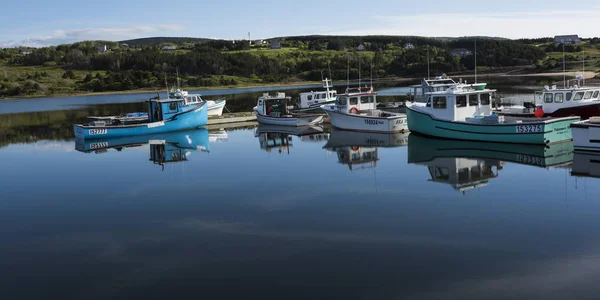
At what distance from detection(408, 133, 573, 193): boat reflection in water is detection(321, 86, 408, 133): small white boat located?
4.38 meters

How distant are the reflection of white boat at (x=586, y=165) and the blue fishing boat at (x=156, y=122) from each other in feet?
86.0

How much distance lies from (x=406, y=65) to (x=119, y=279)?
11816 centimetres

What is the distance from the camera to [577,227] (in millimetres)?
14188

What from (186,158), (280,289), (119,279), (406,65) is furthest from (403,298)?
(406,65)

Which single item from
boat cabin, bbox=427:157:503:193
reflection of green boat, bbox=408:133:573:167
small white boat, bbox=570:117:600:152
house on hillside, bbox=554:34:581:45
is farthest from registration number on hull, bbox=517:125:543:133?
house on hillside, bbox=554:34:581:45

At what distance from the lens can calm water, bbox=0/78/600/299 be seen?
1133 centimetres

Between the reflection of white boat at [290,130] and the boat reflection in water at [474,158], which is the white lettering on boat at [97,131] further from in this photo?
the boat reflection in water at [474,158]

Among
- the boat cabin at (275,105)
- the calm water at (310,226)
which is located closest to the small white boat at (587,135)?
the calm water at (310,226)

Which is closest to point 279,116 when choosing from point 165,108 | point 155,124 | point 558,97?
point 165,108

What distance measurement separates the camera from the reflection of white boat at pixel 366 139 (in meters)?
31.0

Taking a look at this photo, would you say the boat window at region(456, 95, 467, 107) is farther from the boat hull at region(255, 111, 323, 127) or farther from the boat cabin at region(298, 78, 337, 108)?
the boat cabin at region(298, 78, 337, 108)

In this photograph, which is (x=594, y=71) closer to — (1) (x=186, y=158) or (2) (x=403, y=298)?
(1) (x=186, y=158)

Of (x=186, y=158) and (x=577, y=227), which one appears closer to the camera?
(x=577, y=227)

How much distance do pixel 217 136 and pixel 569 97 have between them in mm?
21780
